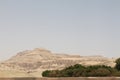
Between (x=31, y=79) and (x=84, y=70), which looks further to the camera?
(x=84, y=70)

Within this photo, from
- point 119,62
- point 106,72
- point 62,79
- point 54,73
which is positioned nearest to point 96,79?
point 62,79

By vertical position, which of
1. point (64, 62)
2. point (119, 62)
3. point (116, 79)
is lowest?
point (116, 79)

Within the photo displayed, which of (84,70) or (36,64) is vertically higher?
(36,64)

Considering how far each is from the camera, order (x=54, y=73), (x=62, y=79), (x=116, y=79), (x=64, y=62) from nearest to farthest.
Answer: (x=116, y=79), (x=62, y=79), (x=54, y=73), (x=64, y=62)

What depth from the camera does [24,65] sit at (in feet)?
634

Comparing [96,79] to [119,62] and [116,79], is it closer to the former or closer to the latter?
[116,79]

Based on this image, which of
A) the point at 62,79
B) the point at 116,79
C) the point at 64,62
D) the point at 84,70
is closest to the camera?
the point at 116,79

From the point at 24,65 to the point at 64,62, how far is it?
2534 centimetres

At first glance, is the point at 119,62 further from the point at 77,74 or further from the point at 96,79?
the point at 96,79

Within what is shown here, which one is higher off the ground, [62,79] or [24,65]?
[24,65]

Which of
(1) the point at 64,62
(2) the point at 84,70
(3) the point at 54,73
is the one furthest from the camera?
(1) the point at 64,62

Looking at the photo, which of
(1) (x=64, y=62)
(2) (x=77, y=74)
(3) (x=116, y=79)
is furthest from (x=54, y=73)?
(1) (x=64, y=62)

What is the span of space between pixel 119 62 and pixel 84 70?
4972 mm

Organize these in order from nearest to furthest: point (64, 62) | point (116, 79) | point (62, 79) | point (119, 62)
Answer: point (116, 79), point (62, 79), point (119, 62), point (64, 62)
